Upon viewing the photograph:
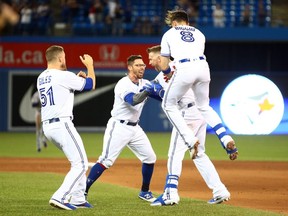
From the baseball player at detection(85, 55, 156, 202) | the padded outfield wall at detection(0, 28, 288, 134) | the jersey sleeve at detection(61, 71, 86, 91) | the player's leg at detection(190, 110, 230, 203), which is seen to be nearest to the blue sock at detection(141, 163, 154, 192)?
the baseball player at detection(85, 55, 156, 202)

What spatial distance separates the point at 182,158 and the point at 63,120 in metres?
1.67

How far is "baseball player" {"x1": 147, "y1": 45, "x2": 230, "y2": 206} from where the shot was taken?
389 inches

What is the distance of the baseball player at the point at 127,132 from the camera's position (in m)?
10.8

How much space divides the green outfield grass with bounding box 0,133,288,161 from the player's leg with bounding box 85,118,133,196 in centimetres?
900

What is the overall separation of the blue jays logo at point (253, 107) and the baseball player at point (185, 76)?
1830 centimetres

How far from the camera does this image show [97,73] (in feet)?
99.0

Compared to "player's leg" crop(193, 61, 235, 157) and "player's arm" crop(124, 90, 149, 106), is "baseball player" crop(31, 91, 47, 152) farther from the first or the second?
"player's leg" crop(193, 61, 235, 157)

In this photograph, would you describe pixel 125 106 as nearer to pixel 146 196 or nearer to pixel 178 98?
pixel 146 196

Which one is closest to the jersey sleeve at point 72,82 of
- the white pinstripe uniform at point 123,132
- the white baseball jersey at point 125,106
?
the white pinstripe uniform at point 123,132

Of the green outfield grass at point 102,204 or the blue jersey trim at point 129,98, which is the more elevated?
the blue jersey trim at point 129,98

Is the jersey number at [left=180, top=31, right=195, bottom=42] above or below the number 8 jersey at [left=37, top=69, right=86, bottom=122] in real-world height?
above

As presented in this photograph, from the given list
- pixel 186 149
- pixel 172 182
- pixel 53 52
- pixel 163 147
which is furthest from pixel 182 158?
pixel 163 147

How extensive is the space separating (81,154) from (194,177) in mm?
6241

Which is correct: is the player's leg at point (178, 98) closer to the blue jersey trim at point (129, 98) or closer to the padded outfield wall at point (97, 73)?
the blue jersey trim at point (129, 98)
